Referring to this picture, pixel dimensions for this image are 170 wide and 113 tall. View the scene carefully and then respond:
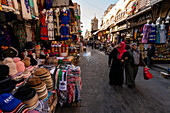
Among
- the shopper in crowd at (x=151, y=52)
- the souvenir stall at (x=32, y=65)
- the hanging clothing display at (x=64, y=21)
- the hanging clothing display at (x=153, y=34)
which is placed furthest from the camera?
the shopper in crowd at (x=151, y=52)

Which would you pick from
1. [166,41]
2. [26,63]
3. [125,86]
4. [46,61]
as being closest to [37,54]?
[46,61]

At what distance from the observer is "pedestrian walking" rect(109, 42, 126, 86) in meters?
3.66

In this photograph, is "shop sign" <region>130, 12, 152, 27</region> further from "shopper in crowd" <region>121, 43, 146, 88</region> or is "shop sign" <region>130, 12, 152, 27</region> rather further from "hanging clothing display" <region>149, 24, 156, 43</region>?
"shopper in crowd" <region>121, 43, 146, 88</region>

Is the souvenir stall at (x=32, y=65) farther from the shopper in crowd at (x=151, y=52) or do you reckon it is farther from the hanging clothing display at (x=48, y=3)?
the shopper in crowd at (x=151, y=52)

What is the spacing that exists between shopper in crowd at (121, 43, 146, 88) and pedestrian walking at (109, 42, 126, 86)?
198 mm

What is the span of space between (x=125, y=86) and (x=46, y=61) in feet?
11.2

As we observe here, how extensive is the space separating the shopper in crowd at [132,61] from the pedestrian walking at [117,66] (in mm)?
198

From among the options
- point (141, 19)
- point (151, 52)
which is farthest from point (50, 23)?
point (141, 19)

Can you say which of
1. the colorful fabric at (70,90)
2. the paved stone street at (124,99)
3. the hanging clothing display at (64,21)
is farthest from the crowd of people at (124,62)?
the hanging clothing display at (64,21)

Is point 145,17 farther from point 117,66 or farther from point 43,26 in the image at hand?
point 43,26

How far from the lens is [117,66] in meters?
3.74

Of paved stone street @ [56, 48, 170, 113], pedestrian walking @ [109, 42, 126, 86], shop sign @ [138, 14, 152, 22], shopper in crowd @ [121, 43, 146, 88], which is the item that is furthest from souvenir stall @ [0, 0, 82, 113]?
shop sign @ [138, 14, 152, 22]

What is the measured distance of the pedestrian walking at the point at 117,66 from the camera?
366 centimetres

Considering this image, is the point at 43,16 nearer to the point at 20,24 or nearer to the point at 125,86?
the point at 20,24
